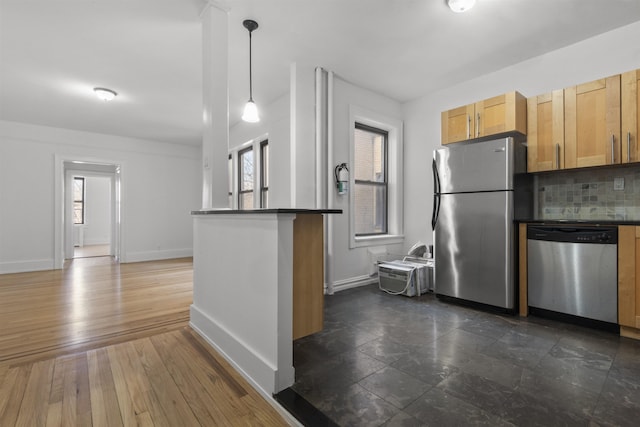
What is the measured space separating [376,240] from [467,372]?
225 centimetres

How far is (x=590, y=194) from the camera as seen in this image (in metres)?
2.65

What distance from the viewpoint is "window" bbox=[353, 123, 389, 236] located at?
155 inches

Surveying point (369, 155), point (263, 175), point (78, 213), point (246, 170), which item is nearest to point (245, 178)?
point (246, 170)

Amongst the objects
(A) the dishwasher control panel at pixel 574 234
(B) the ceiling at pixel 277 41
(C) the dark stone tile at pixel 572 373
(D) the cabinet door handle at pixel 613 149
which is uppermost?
(B) the ceiling at pixel 277 41

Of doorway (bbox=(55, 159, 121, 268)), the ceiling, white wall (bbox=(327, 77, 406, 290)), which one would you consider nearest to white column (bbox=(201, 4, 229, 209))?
the ceiling

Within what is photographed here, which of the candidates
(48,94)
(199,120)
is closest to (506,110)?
(199,120)

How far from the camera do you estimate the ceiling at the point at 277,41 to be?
7.39 feet

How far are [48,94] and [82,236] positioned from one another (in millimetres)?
6617

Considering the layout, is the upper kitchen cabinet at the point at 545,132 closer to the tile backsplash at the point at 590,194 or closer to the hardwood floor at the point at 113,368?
the tile backsplash at the point at 590,194

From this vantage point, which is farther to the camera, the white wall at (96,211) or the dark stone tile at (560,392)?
the white wall at (96,211)

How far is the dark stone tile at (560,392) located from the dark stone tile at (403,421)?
643 millimetres

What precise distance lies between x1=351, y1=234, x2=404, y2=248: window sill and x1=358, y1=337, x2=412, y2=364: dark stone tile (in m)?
1.63

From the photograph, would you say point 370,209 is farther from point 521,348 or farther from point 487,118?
point 521,348

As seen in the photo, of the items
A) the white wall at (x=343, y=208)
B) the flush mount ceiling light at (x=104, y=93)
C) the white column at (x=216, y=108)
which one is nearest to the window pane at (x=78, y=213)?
the flush mount ceiling light at (x=104, y=93)
